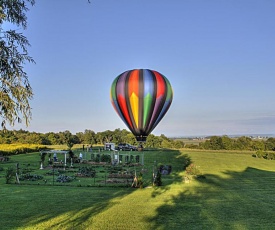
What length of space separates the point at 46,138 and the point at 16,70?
3318 inches

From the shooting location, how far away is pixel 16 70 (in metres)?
8.00

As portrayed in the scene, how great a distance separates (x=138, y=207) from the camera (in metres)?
14.3

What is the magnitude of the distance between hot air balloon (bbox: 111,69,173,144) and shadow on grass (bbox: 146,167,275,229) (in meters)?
6.31

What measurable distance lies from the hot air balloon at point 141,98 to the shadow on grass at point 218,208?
Result: 631 cm

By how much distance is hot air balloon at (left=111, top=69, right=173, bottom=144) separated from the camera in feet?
76.8

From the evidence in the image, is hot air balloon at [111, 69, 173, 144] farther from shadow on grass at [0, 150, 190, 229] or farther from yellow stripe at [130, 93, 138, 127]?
shadow on grass at [0, 150, 190, 229]

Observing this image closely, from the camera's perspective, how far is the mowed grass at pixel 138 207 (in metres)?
11.8

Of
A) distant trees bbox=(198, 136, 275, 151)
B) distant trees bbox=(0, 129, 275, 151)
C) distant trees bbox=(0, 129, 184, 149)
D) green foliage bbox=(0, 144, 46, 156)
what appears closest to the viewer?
green foliage bbox=(0, 144, 46, 156)

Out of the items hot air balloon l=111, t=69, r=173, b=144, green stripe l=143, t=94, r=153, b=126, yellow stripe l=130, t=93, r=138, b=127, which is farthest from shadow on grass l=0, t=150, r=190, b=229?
yellow stripe l=130, t=93, r=138, b=127

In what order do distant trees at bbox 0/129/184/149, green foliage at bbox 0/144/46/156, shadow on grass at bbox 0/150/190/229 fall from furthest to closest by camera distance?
1. distant trees at bbox 0/129/184/149
2. green foliage at bbox 0/144/46/156
3. shadow on grass at bbox 0/150/190/229

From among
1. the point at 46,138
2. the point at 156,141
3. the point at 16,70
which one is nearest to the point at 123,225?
the point at 16,70

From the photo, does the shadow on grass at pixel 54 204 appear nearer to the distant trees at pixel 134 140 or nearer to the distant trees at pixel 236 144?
the distant trees at pixel 134 140

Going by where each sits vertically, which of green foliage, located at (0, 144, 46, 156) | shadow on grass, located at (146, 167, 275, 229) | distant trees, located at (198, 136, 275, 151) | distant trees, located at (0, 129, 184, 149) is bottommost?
shadow on grass, located at (146, 167, 275, 229)

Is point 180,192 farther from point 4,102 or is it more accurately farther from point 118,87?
point 4,102
